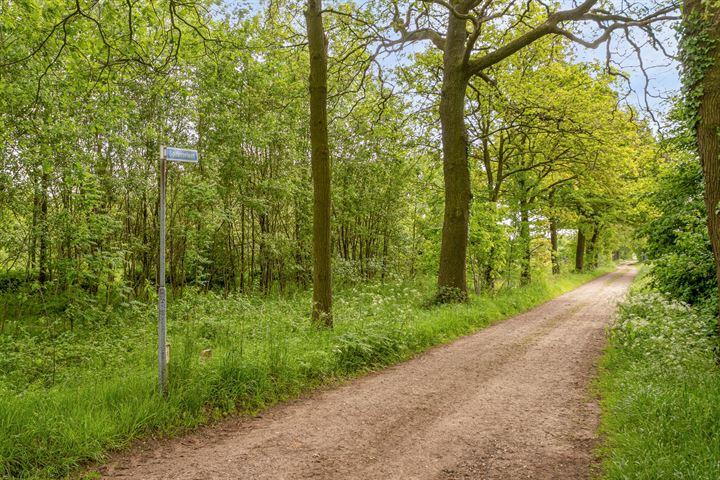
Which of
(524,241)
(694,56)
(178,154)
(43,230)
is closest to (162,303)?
(178,154)

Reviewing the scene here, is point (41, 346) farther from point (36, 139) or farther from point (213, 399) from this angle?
point (213, 399)

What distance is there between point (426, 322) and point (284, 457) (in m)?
5.64

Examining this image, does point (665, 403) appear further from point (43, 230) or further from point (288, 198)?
point (288, 198)

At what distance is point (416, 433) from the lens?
14.8ft

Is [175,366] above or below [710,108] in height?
below

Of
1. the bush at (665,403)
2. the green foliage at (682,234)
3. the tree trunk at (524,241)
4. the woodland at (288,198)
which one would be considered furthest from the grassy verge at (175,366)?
the tree trunk at (524,241)

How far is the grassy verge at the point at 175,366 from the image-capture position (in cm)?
377

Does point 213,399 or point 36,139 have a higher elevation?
point 36,139

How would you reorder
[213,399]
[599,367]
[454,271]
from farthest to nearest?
[454,271], [599,367], [213,399]

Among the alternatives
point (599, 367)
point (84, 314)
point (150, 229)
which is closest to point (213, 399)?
point (599, 367)

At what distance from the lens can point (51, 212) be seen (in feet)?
34.4

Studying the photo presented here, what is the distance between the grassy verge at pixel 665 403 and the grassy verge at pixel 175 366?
3412 millimetres

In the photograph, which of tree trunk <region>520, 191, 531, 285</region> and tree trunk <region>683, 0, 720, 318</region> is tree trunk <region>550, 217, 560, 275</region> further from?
tree trunk <region>683, 0, 720, 318</region>

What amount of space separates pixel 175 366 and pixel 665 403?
5.32 meters
